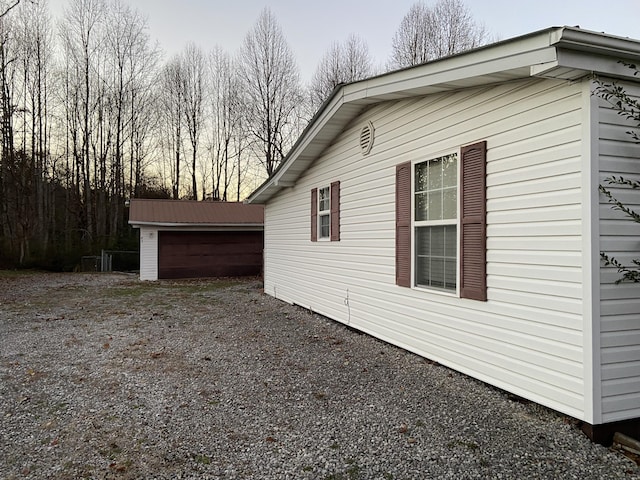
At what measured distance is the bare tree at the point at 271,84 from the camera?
2236 centimetres

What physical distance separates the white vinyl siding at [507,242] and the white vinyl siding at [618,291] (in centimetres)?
15

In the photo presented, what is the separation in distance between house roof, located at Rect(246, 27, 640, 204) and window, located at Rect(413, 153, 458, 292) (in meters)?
0.80

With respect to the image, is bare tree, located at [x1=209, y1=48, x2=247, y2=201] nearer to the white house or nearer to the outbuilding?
the outbuilding

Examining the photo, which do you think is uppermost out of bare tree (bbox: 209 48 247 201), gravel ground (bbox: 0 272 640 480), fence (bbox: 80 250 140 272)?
bare tree (bbox: 209 48 247 201)

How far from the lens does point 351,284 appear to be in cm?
654

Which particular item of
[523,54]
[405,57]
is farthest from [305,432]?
[405,57]

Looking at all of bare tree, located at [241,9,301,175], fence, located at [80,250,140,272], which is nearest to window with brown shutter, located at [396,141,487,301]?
fence, located at [80,250,140,272]

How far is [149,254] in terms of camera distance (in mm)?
15492

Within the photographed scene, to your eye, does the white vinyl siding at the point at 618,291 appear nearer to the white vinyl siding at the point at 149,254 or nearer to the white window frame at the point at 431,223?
the white window frame at the point at 431,223

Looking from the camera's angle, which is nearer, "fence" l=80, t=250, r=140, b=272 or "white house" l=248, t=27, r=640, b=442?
"white house" l=248, t=27, r=640, b=442

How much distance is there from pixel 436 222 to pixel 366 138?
206 centimetres

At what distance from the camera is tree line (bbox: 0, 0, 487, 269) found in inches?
749

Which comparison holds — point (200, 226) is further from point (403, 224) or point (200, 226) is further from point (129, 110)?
point (403, 224)

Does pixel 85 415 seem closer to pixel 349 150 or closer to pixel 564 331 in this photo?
pixel 564 331
